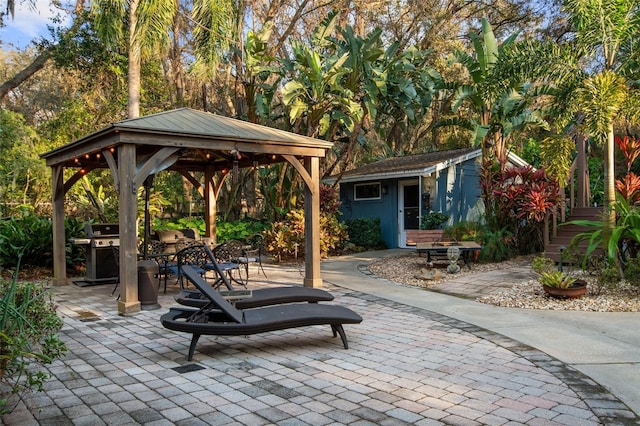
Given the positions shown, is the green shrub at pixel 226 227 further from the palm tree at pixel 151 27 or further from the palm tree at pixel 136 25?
the palm tree at pixel 136 25

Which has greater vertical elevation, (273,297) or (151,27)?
(151,27)

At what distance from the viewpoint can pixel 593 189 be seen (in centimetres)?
1598

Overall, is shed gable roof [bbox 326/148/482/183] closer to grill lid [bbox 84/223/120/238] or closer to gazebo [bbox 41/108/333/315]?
gazebo [bbox 41/108/333/315]

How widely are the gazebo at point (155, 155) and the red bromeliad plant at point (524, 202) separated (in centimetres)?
546

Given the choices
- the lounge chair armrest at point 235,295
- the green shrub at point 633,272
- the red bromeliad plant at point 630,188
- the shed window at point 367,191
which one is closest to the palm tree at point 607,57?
the green shrub at point 633,272

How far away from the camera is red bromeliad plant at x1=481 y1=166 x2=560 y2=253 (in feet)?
37.2

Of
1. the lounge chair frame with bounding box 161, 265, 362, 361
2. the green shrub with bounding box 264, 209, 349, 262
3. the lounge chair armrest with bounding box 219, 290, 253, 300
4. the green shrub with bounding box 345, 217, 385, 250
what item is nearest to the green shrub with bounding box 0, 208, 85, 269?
the green shrub with bounding box 264, 209, 349, 262

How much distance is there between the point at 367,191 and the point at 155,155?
35.7ft

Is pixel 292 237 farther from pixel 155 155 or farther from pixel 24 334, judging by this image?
pixel 24 334

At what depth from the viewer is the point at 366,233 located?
16219 millimetres

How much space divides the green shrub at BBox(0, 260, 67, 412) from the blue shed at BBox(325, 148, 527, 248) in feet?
40.2

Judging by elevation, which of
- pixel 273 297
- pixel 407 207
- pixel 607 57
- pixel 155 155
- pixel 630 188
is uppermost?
pixel 607 57

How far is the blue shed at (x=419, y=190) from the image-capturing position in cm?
1527

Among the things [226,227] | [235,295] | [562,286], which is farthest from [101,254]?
[562,286]
